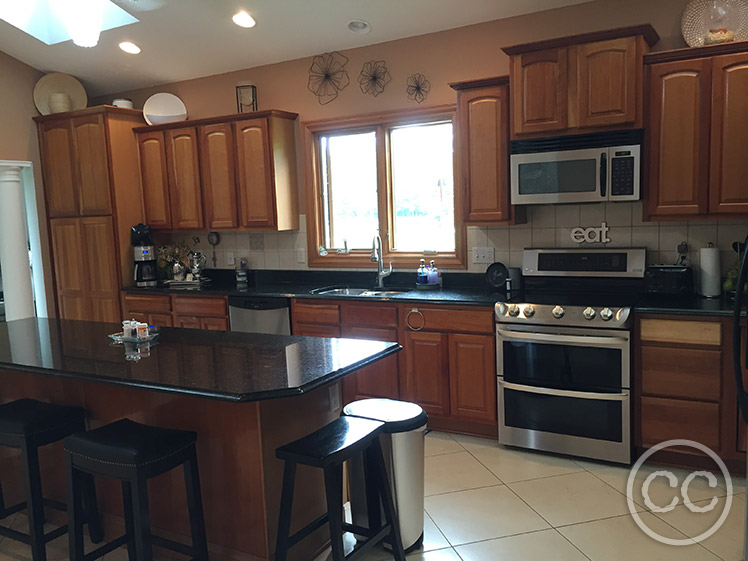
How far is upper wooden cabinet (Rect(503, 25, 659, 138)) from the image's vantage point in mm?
3281

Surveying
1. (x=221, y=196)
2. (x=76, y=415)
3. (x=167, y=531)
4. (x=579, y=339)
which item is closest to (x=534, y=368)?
(x=579, y=339)

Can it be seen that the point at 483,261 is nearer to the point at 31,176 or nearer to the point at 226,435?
the point at 226,435

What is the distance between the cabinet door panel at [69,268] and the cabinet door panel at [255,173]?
1.62 m

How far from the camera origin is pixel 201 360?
2445 millimetres

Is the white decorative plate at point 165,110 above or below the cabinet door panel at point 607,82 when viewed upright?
above

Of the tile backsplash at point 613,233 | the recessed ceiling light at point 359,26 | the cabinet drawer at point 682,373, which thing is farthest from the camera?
the recessed ceiling light at point 359,26

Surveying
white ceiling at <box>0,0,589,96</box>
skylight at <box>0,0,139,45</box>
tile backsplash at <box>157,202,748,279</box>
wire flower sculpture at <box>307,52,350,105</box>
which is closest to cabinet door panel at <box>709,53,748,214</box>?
tile backsplash at <box>157,202,748,279</box>

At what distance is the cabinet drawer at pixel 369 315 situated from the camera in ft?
12.9

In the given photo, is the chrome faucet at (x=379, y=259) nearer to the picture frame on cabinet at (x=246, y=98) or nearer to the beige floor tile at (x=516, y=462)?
the beige floor tile at (x=516, y=462)

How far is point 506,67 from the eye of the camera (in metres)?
3.97

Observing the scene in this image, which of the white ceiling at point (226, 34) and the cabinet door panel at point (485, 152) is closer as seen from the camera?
the cabinet door panel at point (485, 152)

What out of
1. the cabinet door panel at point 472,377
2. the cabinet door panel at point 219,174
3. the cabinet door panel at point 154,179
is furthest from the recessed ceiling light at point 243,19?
the cabinet door panel at point 472,377

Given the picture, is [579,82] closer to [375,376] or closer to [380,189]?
[380,189]

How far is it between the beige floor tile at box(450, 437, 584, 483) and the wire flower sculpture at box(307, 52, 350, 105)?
273cm
